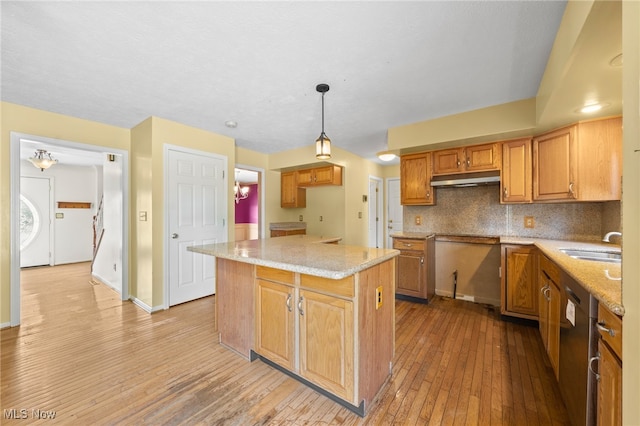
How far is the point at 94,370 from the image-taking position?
2.00 m

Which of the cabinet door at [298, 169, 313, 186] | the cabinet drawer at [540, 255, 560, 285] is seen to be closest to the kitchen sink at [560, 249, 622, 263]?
the cabinet drawer at [540, 255, 560, 285]

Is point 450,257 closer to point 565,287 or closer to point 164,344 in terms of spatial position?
point 565,287

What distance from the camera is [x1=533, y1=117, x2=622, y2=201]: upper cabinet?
7.47ft

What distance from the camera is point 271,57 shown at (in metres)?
1.97

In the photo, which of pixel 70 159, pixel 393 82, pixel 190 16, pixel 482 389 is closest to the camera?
pixel 190 16

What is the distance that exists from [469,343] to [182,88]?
356 centimetres

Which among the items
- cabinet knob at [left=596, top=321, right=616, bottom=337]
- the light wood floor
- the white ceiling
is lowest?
the light wood floor

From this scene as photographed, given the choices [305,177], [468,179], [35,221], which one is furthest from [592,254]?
[35,221]

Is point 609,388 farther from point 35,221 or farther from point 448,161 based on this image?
point 35,221

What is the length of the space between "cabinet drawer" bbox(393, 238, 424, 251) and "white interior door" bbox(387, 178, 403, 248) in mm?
2830

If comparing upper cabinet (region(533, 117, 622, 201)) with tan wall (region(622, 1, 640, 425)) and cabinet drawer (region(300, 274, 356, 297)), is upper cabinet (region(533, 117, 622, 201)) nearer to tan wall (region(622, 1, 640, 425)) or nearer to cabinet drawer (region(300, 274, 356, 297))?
tan wall (region(622, 1, 640, 425))

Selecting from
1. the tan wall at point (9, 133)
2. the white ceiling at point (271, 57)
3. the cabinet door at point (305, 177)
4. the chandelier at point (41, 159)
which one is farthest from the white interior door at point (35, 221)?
the cabinet door at point (305, 177)

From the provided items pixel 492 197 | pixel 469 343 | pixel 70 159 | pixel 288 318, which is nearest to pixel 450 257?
pixel 492 197

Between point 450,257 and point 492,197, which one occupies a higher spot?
point 492,197
